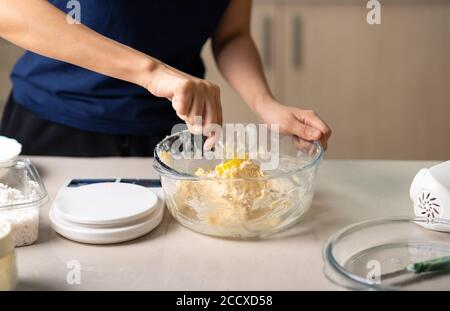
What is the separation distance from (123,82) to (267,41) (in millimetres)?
1119

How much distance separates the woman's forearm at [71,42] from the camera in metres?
1.07

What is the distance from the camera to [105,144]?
1.47 metres

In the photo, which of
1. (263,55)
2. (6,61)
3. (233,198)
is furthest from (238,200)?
(6,61)

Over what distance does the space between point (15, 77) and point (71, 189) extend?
0.52 m

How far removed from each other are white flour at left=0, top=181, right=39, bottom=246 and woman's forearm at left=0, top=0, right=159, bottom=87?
0.24 meters

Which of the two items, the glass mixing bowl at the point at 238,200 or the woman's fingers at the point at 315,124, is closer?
the glass mixing bowl at the point at 238,200

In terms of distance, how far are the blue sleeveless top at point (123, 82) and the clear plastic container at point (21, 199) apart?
1.19 ft

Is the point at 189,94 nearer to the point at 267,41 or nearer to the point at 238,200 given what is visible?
the point at 238,200

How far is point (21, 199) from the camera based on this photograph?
989mm

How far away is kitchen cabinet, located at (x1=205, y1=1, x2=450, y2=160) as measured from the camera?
2.39 meters

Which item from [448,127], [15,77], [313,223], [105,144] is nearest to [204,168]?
[313,223]

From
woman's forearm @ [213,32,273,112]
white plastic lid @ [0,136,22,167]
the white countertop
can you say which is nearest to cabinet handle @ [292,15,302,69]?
woman's forearm @ [213,32,273,112]

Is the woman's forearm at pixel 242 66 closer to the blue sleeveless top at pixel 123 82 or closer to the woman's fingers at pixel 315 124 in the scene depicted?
the blue sleeveless top at pixel 123 82

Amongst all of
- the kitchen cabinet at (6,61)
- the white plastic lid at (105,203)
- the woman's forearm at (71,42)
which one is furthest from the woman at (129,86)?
the kitchen cabinet at (6,61)
